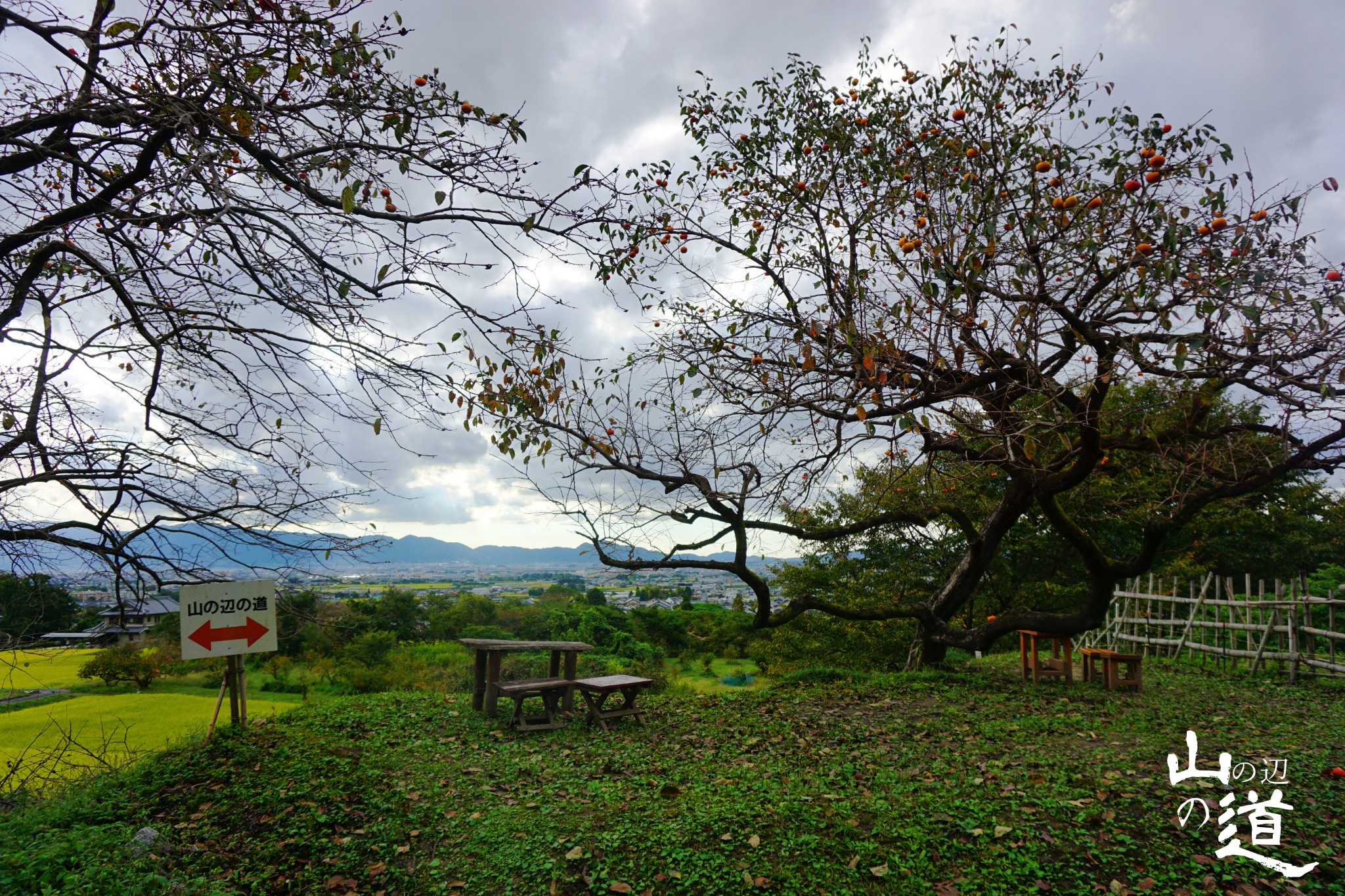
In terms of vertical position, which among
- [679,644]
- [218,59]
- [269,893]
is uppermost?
[218,59]

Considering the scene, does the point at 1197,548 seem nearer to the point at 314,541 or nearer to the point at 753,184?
the point at 753,184

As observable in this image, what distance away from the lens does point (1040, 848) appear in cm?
357

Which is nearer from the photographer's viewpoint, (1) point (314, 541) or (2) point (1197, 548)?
(1) point (314, 541)

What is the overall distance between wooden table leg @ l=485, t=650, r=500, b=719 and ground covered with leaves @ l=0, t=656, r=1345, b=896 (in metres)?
0.37

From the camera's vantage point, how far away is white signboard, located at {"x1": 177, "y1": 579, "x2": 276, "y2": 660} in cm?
488

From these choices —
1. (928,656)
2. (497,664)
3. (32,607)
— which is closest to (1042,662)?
(928,656)

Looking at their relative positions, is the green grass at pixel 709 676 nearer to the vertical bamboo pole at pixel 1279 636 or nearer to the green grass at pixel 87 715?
the green grass at pixel 87 715

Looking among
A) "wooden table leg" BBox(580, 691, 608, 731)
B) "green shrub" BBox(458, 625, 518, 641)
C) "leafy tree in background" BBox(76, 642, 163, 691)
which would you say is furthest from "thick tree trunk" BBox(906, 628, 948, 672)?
"leafy tree in background" BBox(76, 642, 163, 691)

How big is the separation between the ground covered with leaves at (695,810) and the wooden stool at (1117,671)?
4.58 feet

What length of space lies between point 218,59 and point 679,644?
12157mm

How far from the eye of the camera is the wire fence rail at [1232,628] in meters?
8.73

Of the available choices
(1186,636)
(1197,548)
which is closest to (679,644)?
→ (1186,636)

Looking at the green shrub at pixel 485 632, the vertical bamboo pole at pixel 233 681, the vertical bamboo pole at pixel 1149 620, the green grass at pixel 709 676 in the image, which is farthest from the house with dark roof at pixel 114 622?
the vertical bamboo pole at pixel 1149 620

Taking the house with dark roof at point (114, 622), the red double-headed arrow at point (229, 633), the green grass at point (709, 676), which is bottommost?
the green grass at point (709, 676)
